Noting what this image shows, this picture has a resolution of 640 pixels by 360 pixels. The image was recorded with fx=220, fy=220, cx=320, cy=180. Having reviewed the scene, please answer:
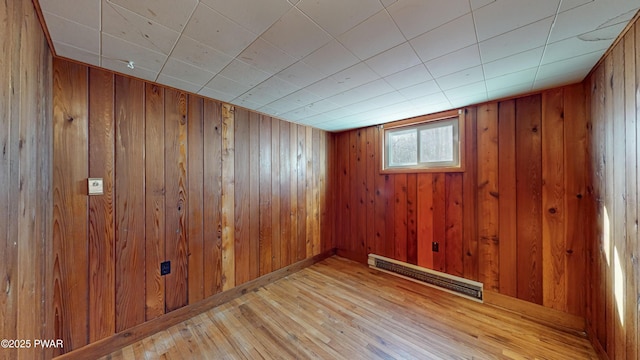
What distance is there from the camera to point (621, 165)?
4.28 ft

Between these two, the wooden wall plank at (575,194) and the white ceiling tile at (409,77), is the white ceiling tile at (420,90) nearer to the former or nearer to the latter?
the white ceiling tile at (409,77)

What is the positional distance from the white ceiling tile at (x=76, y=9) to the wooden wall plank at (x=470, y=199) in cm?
302

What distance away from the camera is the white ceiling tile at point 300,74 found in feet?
5.22

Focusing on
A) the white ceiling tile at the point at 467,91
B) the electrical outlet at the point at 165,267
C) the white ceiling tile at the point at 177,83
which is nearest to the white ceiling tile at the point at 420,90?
the white ceiling tile at the point at 467,91

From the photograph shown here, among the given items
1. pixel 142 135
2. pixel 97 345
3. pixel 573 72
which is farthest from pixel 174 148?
pixel 573 72

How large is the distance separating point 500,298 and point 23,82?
12.1 ft

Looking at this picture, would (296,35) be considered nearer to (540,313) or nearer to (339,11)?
(339,11)

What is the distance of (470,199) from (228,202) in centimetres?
266

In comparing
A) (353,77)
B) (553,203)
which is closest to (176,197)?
(353,77)

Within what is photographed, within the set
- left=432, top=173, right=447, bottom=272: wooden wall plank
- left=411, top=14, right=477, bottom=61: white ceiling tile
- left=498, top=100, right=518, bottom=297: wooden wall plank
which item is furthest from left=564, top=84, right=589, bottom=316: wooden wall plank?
left=411, top=14, right=477, bottom=61: white ceiling tile

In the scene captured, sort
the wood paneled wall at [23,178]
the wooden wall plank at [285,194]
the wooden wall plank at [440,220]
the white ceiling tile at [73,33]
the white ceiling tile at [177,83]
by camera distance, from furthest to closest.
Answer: the wooden wall plank at [285,194] → the wooden wall plank at [440,220] → the white ceiling tile at [177,83] → the white ceiling tile at [73,33] → the wood paneled wall at [23,178]

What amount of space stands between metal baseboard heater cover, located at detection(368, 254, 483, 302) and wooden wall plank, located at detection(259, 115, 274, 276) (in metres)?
1.50

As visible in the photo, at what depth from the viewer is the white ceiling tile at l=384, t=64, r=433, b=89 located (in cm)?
164

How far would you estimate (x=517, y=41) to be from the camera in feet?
4.23
